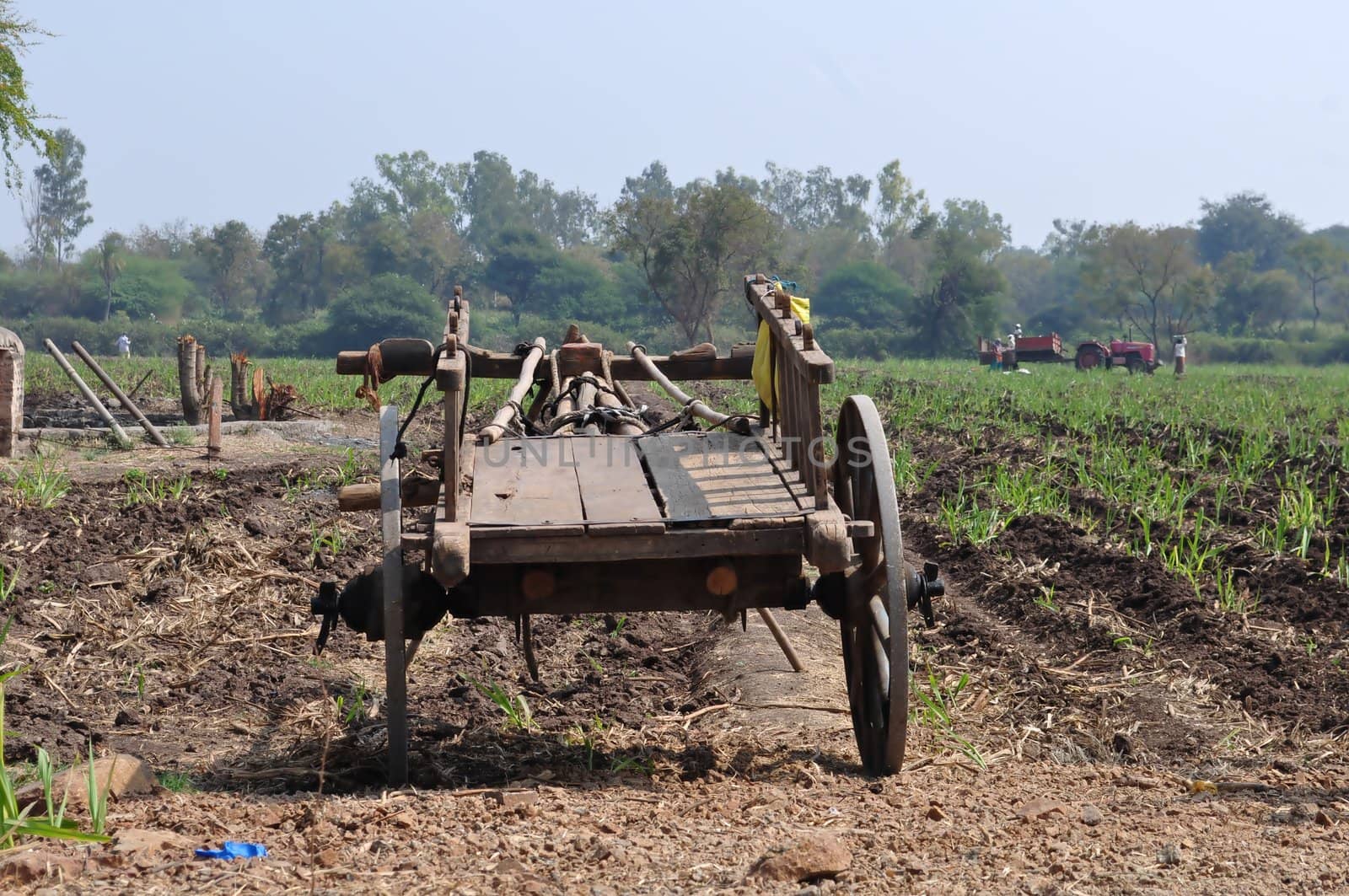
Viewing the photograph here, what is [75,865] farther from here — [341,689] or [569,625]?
[569,625]

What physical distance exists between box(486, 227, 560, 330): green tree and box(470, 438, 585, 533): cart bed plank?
64.3 metres

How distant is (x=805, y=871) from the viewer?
2975 millimetres

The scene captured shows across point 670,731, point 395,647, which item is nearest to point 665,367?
point 670,731

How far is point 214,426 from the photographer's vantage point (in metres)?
11.7

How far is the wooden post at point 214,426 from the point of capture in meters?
11.6

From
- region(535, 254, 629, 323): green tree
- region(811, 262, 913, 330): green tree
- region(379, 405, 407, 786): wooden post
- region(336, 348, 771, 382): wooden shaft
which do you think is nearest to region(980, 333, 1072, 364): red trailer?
region(811, 262, 913, 330): green tree

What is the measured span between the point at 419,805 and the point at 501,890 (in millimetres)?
708

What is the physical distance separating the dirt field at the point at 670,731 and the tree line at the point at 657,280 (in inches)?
1729

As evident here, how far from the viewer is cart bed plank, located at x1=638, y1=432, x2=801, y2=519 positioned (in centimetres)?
392

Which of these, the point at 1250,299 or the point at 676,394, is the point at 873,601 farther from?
the point at 1250,299

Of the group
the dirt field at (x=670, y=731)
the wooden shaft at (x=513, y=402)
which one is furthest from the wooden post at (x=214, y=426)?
the wooden shaft at (x=513, y=402)

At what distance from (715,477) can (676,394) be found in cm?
115

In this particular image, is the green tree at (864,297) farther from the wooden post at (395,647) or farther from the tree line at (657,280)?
the wooden post at (395,647)

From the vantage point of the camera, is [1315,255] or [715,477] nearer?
[715,477]
